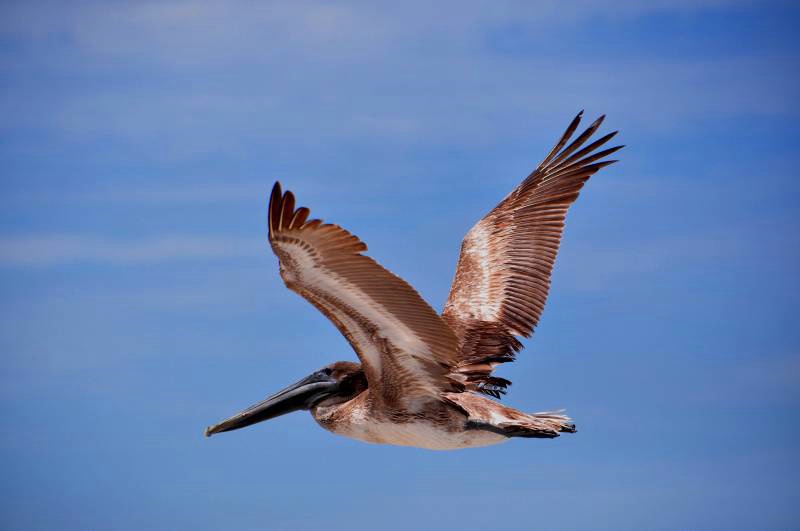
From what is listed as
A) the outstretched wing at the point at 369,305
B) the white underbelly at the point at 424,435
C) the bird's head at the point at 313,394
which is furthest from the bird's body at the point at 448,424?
the bird's head at the point at 313,394

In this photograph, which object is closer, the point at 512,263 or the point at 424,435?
the point at 424,435

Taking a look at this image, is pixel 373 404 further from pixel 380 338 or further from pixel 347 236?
pixel 347 236

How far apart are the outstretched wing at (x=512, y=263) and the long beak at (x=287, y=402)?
1.51 metres

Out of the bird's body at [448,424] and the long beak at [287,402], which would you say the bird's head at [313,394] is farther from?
the bird's body at [448,424]

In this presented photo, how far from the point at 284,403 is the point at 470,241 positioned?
323 cm

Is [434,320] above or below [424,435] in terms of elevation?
above

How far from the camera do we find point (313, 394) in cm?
1190

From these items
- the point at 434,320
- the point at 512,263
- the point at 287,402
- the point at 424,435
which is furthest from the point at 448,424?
the point at 512,263

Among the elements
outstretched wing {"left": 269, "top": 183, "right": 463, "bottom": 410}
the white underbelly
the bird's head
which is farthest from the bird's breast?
the bird's head

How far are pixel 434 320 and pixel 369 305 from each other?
61cm

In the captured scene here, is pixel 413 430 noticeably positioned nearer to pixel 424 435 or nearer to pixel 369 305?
pixel 424 435

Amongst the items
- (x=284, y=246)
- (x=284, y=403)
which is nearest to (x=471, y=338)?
(x=284, y=403)

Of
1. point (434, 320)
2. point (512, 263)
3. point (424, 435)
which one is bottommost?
point (424, 435)

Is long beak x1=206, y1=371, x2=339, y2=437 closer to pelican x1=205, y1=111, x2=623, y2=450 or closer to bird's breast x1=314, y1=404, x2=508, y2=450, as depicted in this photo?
pelican x1=205, y1=111, x2=623, y2=450
